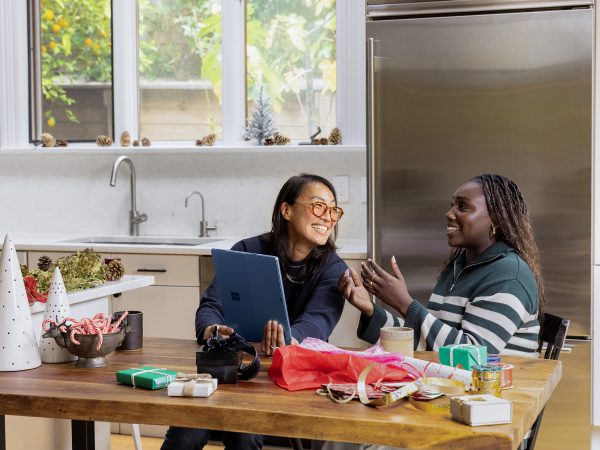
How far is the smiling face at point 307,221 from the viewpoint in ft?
8.57

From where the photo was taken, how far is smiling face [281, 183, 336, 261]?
2611 millimetres

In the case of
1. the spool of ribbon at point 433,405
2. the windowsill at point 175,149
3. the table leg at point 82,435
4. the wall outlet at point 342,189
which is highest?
the windowsill at point 175,149

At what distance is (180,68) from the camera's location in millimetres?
4852

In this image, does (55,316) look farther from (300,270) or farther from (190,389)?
(300,270)

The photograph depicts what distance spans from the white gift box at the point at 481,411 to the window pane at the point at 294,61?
308 centimetres

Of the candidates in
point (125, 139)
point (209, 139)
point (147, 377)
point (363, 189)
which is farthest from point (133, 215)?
point (147, 377)

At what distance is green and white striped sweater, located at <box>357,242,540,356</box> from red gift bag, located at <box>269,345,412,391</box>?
1.37 feet

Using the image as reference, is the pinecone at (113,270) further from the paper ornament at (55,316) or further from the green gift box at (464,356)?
the green gift box at (464,356)

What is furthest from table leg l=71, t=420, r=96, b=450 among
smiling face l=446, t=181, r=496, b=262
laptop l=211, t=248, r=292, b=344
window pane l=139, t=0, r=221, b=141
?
window pane l=139, t=0, r=221, b=141

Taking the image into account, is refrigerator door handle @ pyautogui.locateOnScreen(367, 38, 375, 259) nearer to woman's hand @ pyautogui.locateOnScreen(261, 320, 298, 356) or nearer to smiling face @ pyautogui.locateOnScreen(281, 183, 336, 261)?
smiling face @ pyautogui.locateOnScreen(281, 183, 336, 261)

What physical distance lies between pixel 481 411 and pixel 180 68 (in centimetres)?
360

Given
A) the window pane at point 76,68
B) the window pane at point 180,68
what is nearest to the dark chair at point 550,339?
the window pane at point 180,68

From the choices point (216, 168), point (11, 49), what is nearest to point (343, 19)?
point (216, 168)

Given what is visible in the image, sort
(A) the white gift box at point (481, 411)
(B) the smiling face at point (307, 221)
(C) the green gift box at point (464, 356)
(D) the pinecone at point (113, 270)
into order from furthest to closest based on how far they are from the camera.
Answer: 1. (D) the pinecone at point (113, 270)
2. (B) the smiling face at point (307, 221)
3. (C) the green gift box at point (464, 356)
4. (A) the white gift box at point (481, 411)
